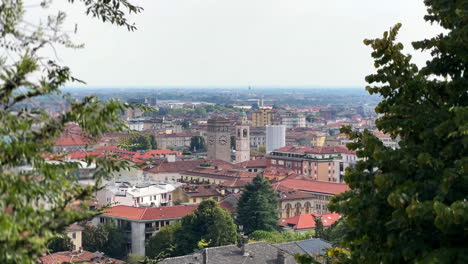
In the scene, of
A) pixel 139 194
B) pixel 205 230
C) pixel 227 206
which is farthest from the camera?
pixel 139 194

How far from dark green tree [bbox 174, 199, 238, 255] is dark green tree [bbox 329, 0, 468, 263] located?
1088 inches

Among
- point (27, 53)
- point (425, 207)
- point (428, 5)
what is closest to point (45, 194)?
point (27, 53)

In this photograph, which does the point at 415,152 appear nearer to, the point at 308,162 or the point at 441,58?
the point at 441,58

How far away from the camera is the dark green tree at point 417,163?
18.4 ft

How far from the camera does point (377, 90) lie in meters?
7.18

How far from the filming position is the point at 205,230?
35531 millimetres

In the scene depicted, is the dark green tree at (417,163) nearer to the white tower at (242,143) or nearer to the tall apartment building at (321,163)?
the tall apartment building at (321,163)

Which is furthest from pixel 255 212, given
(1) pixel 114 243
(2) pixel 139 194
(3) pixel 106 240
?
(2) pixel 139 194

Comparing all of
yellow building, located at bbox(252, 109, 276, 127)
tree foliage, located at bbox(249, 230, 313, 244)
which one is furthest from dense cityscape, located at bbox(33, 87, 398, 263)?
yellow building, located at bbox(252, 109, 276, 127)

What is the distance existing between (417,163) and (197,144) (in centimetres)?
9516

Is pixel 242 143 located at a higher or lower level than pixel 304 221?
lower

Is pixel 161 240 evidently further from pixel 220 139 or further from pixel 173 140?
pixel 173 140

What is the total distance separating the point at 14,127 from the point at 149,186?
47.2 metres

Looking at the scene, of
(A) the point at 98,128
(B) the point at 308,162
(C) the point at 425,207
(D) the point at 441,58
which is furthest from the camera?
(B) the point at 308,162
